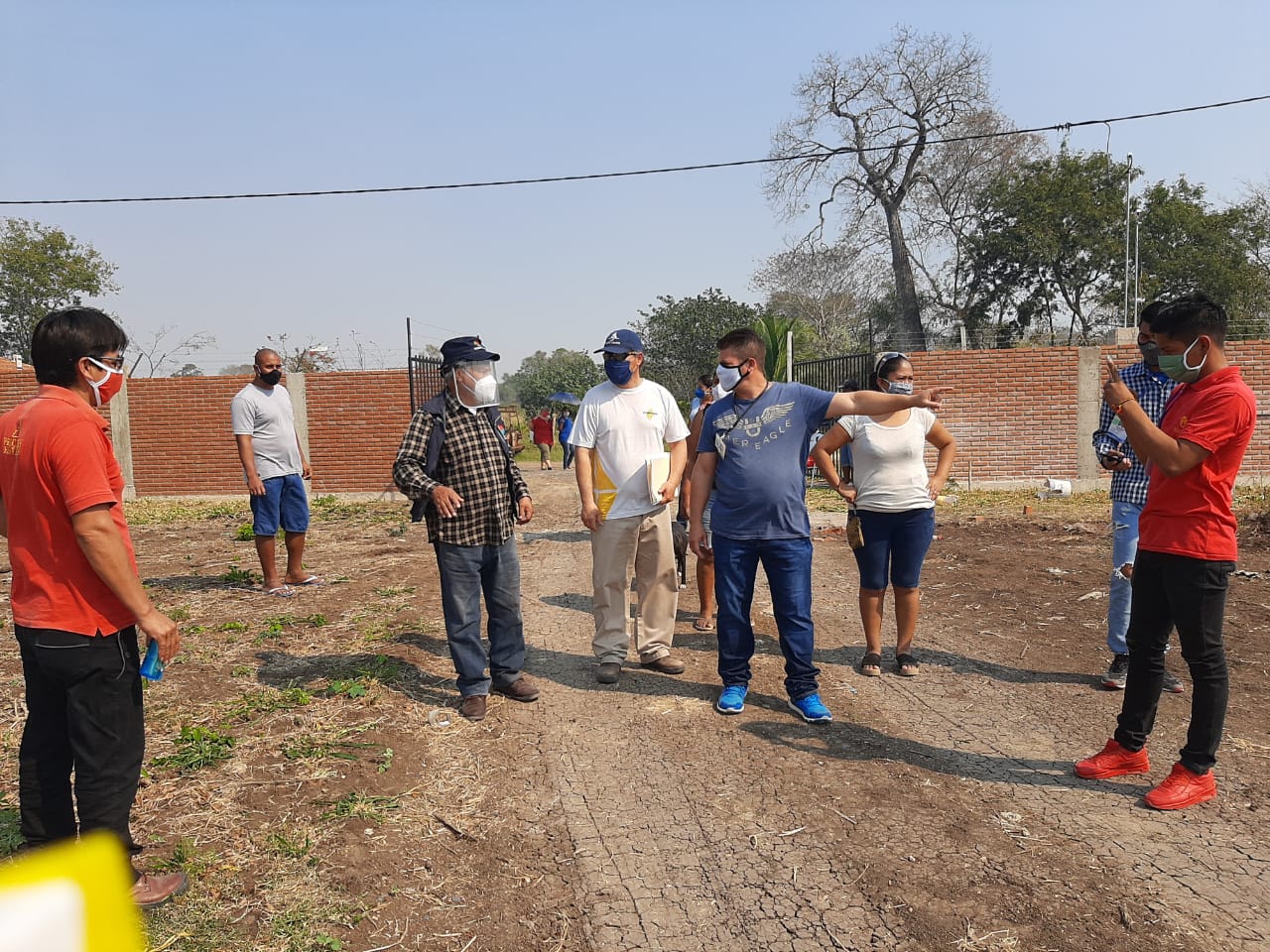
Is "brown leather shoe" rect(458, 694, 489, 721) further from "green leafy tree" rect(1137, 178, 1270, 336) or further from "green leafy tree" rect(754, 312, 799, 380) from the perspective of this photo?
"green leafy tree" rect(1137, 178, 1270, 336)

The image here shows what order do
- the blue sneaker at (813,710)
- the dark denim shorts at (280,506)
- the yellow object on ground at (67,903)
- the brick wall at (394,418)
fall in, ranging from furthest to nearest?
the brick wall at (394,418) → the dark denim shorts at (280,506) → the blue sneaker at (813,710) → the yellow object on ground at (67,903)

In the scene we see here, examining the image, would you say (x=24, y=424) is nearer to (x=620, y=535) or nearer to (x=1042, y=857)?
(x=620, y=535)

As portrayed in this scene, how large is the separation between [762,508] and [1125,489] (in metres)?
2.12

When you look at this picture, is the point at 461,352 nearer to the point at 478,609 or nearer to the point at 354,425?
the point at 478,609

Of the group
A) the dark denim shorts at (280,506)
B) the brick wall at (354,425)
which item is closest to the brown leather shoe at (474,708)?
the dark denim shorts at (280,506)

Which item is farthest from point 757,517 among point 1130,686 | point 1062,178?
point 1062,178

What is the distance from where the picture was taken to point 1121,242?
29219mm

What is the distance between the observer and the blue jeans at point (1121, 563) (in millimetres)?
4965

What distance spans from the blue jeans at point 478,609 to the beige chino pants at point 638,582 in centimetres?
55

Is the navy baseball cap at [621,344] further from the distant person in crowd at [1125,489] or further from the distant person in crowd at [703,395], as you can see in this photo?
the distant person in crowd at [1125,489]

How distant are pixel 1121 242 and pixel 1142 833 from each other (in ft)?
101

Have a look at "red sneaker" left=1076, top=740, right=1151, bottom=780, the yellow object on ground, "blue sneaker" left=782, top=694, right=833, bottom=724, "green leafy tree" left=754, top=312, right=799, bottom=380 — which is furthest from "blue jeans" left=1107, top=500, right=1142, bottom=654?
"green leafy tree" left=754, top=312, right=799, bottom=380

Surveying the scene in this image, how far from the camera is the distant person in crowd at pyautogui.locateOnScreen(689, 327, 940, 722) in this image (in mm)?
4535

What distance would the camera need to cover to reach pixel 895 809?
3621mm
